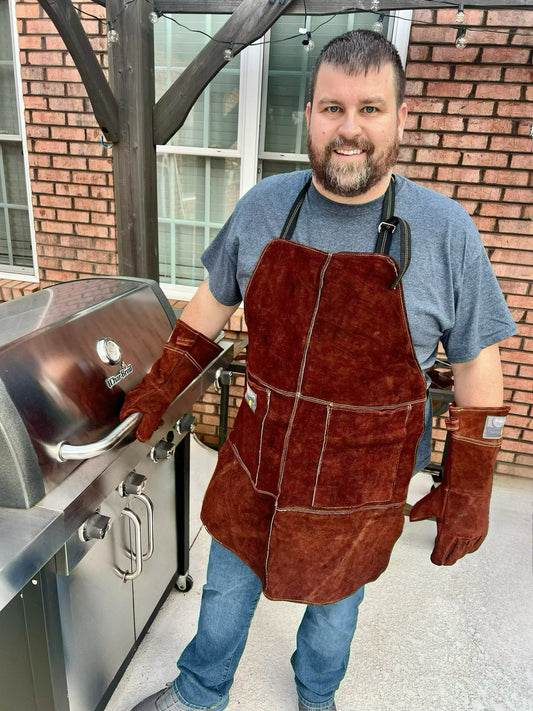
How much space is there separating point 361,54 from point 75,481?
1.24 m

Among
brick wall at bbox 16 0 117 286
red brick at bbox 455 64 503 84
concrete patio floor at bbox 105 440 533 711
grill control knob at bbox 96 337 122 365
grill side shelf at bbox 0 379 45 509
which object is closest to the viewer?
grill side shelf at bbox 0 379 45 509

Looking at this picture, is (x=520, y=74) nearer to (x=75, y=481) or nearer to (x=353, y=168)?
(x=353, y=168)

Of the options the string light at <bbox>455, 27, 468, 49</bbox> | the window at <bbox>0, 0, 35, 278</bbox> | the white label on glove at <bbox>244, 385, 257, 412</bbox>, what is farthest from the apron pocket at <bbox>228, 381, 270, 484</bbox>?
the window at <bbox>0, 0, 35, 278</bbox>

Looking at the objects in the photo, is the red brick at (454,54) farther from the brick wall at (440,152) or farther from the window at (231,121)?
the window at (231,121)

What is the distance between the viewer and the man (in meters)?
1.31

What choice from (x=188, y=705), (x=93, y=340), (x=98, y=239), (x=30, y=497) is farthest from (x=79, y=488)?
(x=98, y=239)

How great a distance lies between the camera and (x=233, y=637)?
1.69 m

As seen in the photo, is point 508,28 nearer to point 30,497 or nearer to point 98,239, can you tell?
Answer: point 98,239

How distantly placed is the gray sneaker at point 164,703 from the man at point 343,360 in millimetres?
362

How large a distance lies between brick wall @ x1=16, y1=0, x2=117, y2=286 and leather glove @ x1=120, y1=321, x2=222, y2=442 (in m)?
2.01

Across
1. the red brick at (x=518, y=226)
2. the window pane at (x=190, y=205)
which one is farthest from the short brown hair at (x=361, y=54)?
the window pane at (x=190, y=205)

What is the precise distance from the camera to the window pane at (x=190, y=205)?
3359mm

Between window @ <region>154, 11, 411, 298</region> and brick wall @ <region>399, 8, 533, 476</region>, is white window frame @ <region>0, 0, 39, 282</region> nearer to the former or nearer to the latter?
window @ <region>154, 11, 411, 298</region>

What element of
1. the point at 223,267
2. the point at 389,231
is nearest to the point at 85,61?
the point at 223,267
